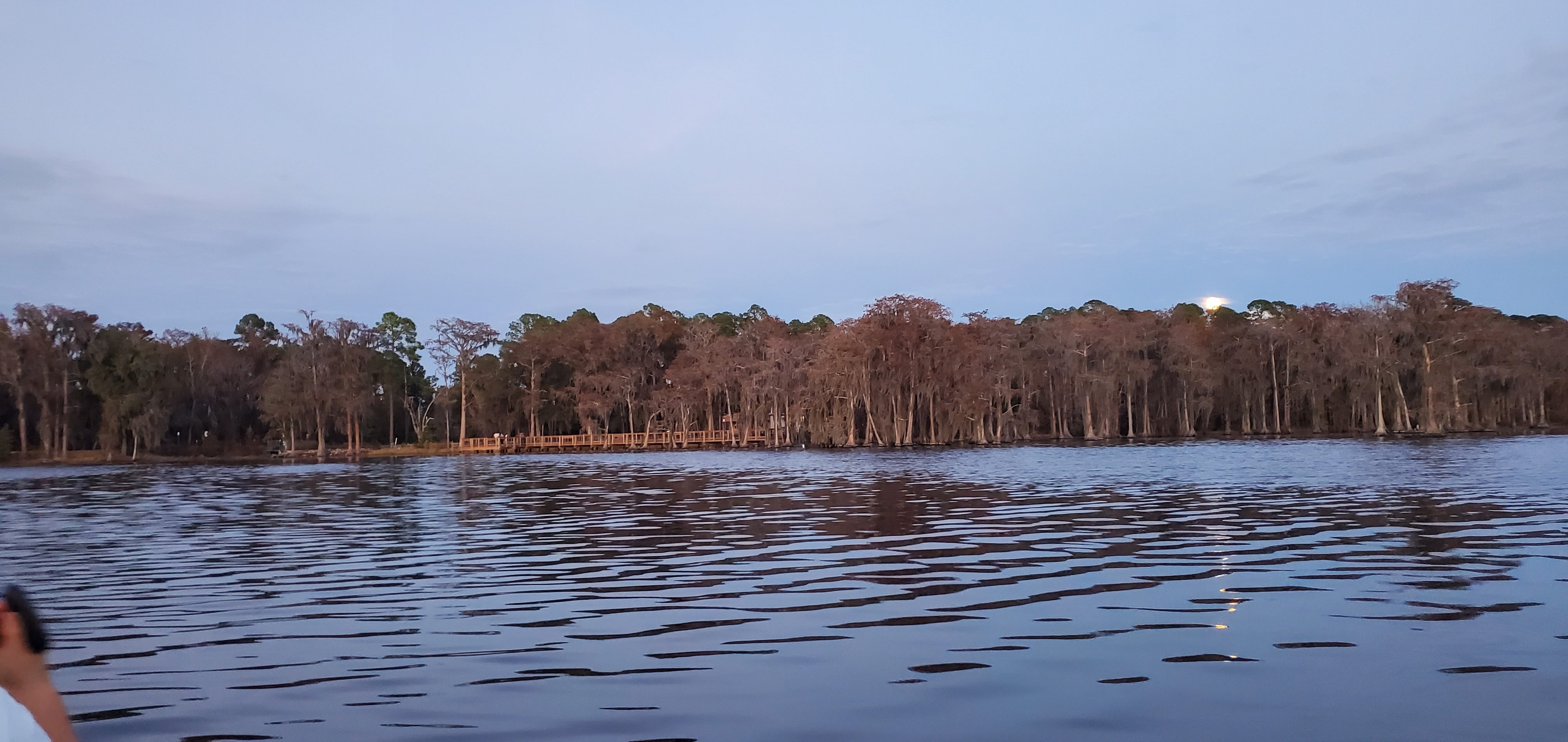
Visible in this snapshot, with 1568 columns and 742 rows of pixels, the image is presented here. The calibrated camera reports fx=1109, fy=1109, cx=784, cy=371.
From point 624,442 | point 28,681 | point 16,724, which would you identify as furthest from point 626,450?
point 16,724

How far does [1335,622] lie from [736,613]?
16.0 ft

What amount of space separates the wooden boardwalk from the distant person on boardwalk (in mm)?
84431

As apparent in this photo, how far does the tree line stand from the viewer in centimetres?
8125

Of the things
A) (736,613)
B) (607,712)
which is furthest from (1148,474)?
(607,712)

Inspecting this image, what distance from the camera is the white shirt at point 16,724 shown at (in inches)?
95.0

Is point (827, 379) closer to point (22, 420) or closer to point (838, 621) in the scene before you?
point (22, 420)

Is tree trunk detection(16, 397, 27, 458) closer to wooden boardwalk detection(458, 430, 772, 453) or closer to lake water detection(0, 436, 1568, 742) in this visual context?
wooden boardwalk detection(458, 430, 772, 453)

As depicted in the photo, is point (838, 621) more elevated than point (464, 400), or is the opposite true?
point (464, 400)

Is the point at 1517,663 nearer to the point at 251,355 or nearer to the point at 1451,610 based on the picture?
the point at 1451,610

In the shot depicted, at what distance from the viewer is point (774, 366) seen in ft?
282

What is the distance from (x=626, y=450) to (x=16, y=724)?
86268 millimetres

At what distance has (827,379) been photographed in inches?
3236

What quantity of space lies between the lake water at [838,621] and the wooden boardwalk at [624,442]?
67020 mm

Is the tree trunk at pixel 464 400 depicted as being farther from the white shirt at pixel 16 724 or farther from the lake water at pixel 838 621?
the white shirt at pixel 16 724
